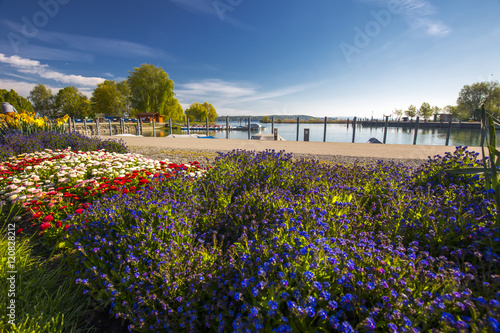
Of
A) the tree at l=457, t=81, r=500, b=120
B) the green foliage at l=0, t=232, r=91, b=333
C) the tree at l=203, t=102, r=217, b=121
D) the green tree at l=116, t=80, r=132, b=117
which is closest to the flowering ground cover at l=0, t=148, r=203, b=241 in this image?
the green foliage at l=0, t=232, r=91, b=333

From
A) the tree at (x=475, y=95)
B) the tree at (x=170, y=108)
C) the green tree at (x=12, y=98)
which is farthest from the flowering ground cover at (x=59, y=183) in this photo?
the tree at (x=475, y=95)

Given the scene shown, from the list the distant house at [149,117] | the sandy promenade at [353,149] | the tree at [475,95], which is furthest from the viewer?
the tree at [475,95]

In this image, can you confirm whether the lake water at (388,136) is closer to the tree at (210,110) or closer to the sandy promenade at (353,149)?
the sandy promenade at (353,149)

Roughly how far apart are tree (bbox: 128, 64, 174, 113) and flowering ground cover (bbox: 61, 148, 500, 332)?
52287 millimetres

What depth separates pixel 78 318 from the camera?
2.24 metres

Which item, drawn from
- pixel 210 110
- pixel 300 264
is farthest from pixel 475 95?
pixel 300 264

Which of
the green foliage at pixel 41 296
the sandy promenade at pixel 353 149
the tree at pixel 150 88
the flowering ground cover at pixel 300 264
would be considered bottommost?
the green foliage at pixel 41 296

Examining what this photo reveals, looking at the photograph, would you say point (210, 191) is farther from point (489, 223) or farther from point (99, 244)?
point (489, 223)

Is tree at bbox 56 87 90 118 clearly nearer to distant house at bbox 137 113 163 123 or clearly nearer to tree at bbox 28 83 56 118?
tree at bbox 28 83 56 118

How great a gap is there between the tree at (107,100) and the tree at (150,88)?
384 inches

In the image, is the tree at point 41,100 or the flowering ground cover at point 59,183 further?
the tree at point 41,100

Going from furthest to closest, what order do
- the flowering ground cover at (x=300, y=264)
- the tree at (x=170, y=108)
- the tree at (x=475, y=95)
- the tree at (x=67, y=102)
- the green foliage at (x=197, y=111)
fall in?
the green foliage at (x=197, y=111), the tree at (x=475, y=95), the tree at (x=67, y=102), the tree at (x=170, y=108), the flowering ground cover at (x=300, y=264)

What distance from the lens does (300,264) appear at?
1659mm

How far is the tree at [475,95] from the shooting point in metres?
68.6
